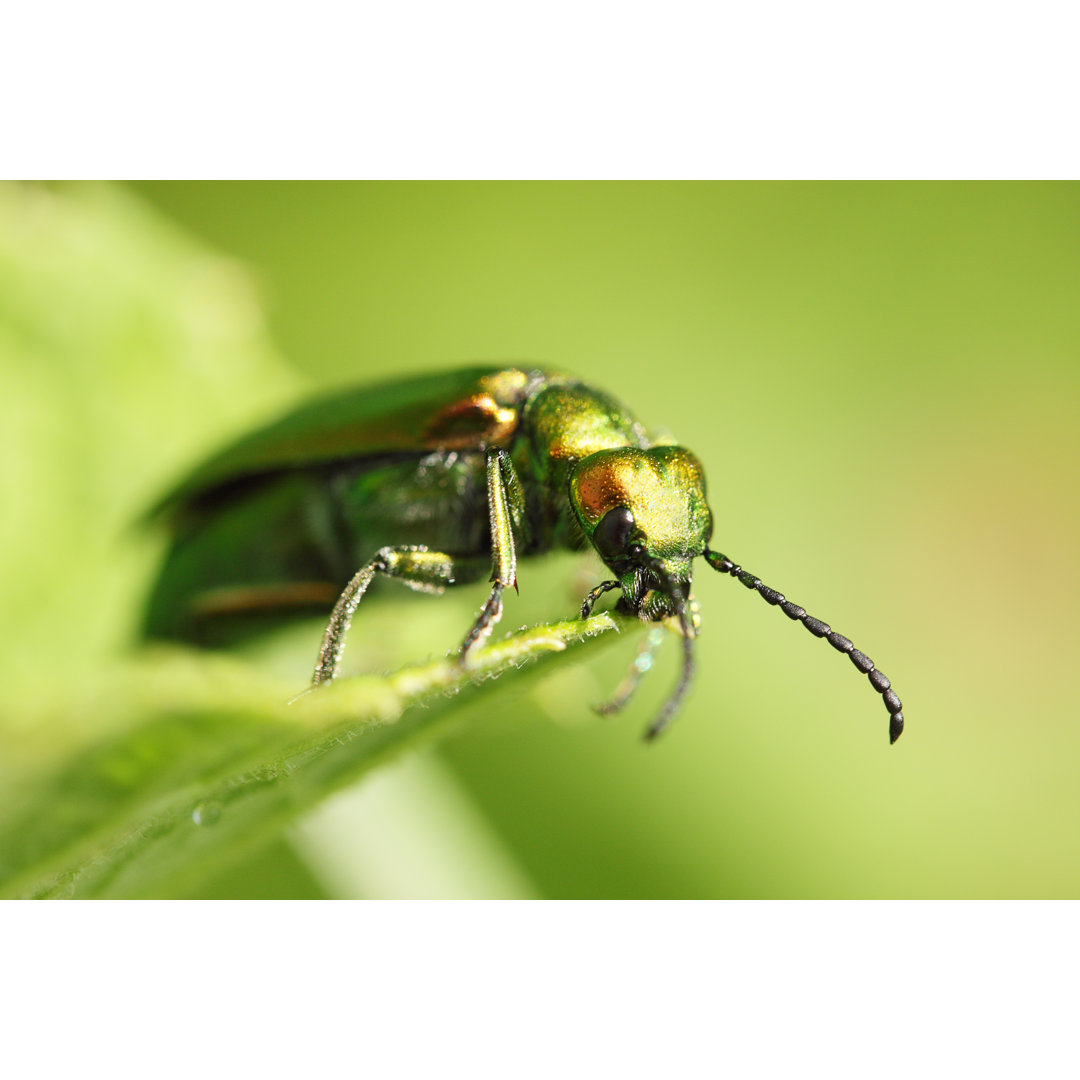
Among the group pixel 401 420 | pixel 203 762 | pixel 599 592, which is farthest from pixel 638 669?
pixel 203 762

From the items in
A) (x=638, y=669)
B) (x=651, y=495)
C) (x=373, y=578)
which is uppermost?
(x=651, y=495)

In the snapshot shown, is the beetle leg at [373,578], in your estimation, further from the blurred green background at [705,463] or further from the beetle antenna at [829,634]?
the beetle antenna at [829,634]

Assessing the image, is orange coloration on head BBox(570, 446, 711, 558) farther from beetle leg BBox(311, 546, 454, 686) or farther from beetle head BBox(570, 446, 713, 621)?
beetle leg BBox(311, 546, 454, 686)

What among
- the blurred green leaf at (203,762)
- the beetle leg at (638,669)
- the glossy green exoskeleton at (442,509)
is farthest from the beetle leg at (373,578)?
the blurred green leaf at (203,762)

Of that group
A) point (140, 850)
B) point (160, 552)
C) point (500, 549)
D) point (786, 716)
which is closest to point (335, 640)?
point (500, 549)

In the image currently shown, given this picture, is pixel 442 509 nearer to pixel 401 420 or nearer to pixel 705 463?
pixel 401 420

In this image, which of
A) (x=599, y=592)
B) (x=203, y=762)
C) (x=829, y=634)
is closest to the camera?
(x=203, y=762)
